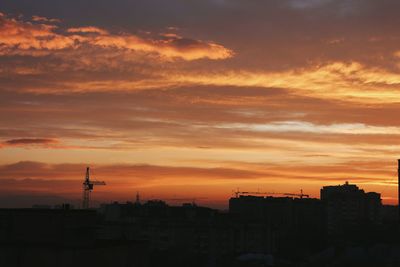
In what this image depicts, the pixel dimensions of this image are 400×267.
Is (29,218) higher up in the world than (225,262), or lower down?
higher up

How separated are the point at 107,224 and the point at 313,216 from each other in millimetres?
94083

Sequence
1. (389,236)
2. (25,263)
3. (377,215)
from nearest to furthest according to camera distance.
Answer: (25,263), (389,236), (377,215)

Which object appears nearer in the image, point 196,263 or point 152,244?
point 196,263

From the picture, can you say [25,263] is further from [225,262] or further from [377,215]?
[377,215]

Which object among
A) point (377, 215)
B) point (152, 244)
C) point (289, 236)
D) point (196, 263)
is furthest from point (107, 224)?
point (377, 215)

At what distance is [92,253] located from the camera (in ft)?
113

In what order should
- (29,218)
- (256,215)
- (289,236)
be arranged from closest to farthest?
1. (29,218)
2. (289,236)
3. (256,215)

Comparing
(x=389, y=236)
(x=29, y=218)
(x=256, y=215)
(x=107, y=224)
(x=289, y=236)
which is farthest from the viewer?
(x=256, y=215)

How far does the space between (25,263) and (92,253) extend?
3.71 meters

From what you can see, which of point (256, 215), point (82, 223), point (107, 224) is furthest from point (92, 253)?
point (256, 215)

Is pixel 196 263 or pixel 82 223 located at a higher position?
pixel 82 223

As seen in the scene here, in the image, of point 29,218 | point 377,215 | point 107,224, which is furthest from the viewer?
point 377,215

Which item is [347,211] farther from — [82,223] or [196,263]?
[82,223]

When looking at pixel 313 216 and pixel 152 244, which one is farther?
pixel 313 216
